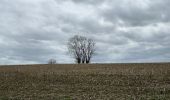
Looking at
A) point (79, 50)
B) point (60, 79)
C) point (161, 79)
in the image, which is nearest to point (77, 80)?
point (60, 79)

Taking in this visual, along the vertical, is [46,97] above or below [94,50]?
below

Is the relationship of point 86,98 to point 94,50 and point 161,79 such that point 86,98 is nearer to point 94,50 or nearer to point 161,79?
point 161,79

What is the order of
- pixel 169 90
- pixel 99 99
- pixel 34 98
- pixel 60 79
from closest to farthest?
1. pixel 99 99
2. pixel 34 98
3. pixel 169 90
4. pixel 60 79

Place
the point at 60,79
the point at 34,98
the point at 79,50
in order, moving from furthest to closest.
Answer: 1. the point at 79,50
2. the point at 60,79
3. the point at 34,98

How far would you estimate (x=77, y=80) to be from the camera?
31.0 m

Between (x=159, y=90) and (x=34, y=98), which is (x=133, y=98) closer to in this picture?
(x=159, y=90)

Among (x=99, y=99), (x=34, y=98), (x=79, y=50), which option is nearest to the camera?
(x=99, y=99)

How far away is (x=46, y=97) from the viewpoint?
18906 mm

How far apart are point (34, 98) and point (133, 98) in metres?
6.33

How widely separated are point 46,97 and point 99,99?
3.73 meters

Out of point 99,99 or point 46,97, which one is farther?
point 46,97

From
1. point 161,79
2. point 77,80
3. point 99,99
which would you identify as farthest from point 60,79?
point 99,99

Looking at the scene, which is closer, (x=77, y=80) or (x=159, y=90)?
(x=159, y=90)

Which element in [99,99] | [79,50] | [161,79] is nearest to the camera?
[99,99]
